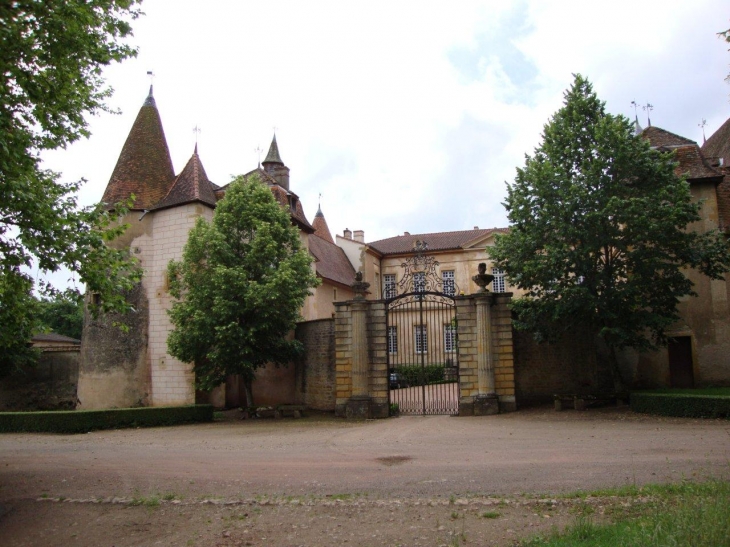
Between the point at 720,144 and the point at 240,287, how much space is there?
22.8 m

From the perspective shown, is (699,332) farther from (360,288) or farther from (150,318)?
(150,318)

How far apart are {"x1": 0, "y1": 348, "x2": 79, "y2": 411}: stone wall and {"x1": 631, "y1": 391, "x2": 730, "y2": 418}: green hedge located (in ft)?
74.1

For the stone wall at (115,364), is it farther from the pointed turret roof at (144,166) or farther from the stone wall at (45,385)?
the pointed turret roof at (144,166)

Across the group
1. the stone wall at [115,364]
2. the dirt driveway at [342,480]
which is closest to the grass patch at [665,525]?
the dirt driveway at [342,480]

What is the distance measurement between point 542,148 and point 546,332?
5475 millimetres

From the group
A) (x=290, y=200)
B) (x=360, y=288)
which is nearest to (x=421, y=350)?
(x=360, y=288)

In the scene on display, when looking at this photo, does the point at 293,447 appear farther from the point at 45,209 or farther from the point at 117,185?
the point at 117,185

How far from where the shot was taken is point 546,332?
17.2 m

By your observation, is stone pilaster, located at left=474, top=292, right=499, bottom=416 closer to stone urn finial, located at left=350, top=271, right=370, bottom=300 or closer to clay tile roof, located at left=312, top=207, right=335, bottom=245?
stone urn finial, located at left=350, top=271, right=370, bottom=300

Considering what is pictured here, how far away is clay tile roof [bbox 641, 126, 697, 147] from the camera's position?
72.8 feet

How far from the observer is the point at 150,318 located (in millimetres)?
23188

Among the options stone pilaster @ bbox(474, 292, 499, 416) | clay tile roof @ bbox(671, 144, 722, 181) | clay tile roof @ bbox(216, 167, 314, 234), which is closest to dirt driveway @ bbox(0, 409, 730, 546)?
stone pilaster @ bbox(474, 292, 499, 416)

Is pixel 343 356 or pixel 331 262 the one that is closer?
pixel 343 356

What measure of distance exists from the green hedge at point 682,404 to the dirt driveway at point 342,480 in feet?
1.64
